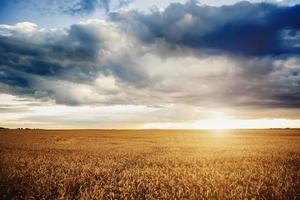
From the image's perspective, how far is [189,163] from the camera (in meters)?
15.6

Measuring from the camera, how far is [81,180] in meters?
10.5

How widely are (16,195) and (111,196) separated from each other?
2.79 m

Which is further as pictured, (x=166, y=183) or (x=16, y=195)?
(x=166, y=183)

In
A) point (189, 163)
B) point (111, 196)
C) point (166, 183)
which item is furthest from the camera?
point (189, 163)

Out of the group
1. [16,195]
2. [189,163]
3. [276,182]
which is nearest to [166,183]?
[276,182]

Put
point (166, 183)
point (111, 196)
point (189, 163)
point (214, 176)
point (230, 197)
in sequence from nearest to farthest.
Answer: point (230, 197) < point (111, 196) < point (166, 183) < point (214, 176) < point (189, 163)

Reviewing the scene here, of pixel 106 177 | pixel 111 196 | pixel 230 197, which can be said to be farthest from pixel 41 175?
pixel 230 197

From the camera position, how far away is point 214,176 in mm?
10930

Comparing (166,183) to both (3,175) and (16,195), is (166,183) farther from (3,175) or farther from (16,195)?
(3,175)

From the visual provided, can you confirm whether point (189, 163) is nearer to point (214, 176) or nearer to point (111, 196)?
point (214, 176)

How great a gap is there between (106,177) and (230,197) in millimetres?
5227

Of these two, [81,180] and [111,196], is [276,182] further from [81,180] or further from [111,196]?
[81,180]

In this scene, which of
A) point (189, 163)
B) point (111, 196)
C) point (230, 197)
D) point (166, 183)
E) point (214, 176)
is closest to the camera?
point (230, 197)

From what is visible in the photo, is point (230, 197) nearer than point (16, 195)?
Yes
